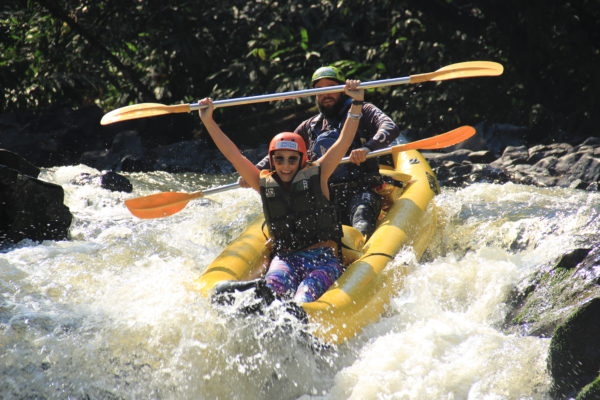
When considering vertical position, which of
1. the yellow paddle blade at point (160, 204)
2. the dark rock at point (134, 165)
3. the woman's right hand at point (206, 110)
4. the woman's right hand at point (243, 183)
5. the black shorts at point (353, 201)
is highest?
the woman's right hand at point (206, 110)

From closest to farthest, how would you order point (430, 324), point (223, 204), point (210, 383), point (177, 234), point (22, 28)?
point (210, 383), point (430, 324), point (177, 234), point (223, 204), point (22, 28)

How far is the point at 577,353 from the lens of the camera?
3.06 meters

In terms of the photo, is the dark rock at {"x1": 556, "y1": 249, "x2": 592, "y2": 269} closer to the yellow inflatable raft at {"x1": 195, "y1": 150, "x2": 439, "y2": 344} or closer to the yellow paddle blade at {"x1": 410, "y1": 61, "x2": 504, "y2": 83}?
the yellow inflatable raft at {"x1": 195, "y1": 150, "x2": 439, "y2": 344}

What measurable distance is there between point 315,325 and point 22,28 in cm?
871

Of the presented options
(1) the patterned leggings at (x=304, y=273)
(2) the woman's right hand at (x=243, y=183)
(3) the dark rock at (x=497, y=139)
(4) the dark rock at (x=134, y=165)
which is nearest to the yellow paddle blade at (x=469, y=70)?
(2) the woman's right hand at (x=243, y=183)

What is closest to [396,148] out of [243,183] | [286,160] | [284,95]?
[284,95]

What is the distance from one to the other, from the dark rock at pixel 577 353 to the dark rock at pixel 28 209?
3897 millimetres

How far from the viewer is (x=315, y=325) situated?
344cm

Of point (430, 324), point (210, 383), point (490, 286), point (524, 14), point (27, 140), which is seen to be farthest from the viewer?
point (27, 140)

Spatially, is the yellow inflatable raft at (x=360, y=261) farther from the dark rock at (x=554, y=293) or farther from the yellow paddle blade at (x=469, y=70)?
the yellow paddle blade at (x=469, y=70)

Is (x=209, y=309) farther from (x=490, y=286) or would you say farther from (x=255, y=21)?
(x=255, y=21)

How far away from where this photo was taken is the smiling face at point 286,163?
3.96 m

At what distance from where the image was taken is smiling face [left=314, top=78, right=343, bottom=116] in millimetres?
5141

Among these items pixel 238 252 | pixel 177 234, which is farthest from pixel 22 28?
pixel 238 252
